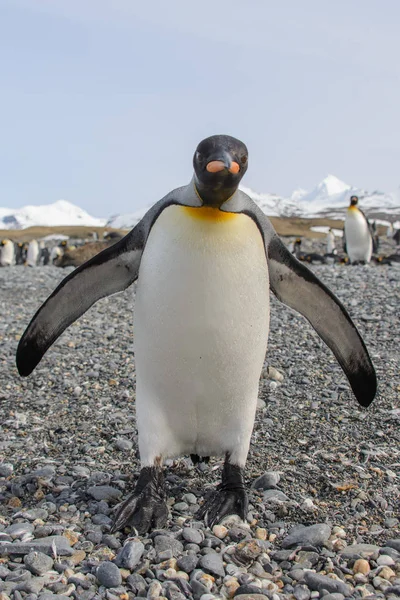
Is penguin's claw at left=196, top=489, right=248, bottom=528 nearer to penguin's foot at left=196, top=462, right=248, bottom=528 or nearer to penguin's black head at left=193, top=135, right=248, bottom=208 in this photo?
penguin's foot at left=196, top=462, right=248, bottom=528

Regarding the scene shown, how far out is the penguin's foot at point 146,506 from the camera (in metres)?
2.86

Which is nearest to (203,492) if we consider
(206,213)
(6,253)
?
(206,213)

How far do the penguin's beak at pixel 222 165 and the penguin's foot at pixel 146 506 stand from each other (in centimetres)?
147

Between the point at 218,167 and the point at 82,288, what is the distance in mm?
1132

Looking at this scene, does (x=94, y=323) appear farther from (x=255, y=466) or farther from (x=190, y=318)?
(x=190, y=318)

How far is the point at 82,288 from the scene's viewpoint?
3.45 meters

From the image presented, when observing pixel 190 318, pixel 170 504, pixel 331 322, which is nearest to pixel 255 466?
pixel 170 504

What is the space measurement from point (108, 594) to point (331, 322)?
193cm

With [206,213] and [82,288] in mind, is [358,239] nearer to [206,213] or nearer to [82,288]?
[82,288]

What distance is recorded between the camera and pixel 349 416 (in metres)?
4.41

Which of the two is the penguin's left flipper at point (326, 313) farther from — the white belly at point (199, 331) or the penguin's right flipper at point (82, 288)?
the penguin's right flipper at point (82, 288)

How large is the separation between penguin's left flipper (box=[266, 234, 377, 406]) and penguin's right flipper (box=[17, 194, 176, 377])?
2.45 ft

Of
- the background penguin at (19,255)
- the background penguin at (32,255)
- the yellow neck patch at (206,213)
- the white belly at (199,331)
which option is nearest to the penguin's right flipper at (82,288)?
the white belly at (199,331)

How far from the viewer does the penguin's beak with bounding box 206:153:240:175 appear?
8.96ft
